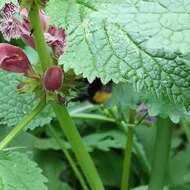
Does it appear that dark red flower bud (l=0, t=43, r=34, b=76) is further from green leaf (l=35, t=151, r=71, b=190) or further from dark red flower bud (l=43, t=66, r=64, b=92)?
green leaf (l=35, t=151, r=71, b=190)

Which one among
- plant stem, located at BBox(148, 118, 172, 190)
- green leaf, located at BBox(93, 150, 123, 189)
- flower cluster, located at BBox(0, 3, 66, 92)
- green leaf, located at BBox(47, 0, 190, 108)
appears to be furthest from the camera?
green leaf, located at BBox(93, 150, 123, 189)

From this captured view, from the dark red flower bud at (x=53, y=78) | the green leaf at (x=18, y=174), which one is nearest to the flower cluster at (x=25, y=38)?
the dark red flower bud at (x=53, y=78)

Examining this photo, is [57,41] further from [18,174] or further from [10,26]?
[18,174]

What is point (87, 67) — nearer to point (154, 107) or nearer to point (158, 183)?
point (154, 107)

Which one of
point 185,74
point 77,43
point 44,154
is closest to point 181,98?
point 185,74

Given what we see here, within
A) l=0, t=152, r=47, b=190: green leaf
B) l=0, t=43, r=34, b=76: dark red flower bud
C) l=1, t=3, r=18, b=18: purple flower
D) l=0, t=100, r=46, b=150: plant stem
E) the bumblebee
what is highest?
l=1, t=3, r=18, b=18: purple flower

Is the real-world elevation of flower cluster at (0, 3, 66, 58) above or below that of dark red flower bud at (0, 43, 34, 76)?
above

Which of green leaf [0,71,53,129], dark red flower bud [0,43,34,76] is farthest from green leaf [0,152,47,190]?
green leaf [0,71,53,129]
